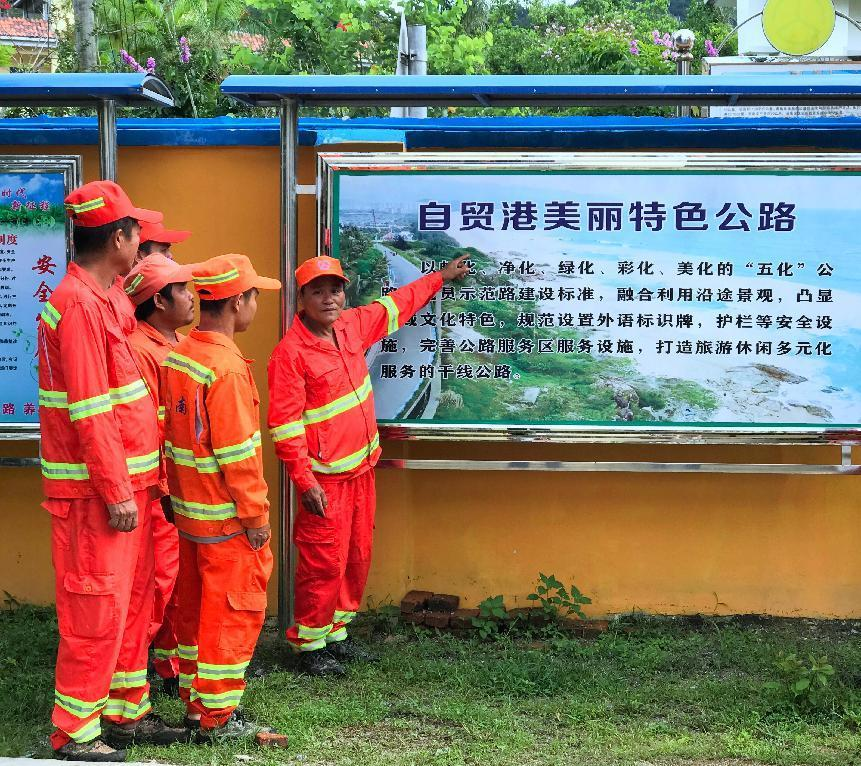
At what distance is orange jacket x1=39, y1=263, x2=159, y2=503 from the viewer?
3828 mm

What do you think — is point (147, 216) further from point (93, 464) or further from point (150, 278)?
point (93, 464)

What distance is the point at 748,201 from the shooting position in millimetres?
5168

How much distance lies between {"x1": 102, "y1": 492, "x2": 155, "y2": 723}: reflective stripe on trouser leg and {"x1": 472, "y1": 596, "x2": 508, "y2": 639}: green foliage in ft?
5.72

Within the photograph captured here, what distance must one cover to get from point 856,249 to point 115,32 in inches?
371

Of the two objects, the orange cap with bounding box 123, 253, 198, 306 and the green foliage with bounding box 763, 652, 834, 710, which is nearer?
the green foliage with bounding box 763, 652, 834, 710

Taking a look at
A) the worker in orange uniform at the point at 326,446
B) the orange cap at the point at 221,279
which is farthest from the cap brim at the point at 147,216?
the worker in orange uniform at the point at 326,446

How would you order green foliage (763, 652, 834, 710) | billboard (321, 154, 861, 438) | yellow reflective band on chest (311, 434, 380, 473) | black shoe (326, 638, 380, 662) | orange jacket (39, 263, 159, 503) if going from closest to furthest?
1. orange jacket (39, 263, 159, 503)
2. green foliage (763, 652, 834, 710)
3. yellow reflective band on chest (311, 434, 380, 473)
4. black shoe (326, 638, 380, 662)
5. billboard (321, 154, 861, 438)

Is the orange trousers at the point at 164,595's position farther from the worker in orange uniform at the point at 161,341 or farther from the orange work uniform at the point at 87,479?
the orange work uniform at the point at 87,479

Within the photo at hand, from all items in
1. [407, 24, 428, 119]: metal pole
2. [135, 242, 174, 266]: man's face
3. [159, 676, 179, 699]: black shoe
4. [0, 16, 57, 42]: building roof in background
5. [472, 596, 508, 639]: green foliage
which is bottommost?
[159, 676, 179, 699]: black shoe

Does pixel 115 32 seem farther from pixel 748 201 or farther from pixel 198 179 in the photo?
pixel 748 201

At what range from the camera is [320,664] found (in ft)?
16.1

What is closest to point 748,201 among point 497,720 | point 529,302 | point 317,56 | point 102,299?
point 529,302

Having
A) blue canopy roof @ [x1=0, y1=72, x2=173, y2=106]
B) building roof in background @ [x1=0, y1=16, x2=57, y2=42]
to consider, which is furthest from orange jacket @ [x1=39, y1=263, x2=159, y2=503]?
building roof in background @ [x1=0, y1=16, x2=57, y2=42]

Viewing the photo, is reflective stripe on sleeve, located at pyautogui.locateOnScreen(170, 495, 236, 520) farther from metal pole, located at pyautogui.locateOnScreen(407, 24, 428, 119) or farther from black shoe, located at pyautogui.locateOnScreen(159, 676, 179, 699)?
metal pole, located at pyautogui.locateOnScreen(407, 24, 428, 119)
